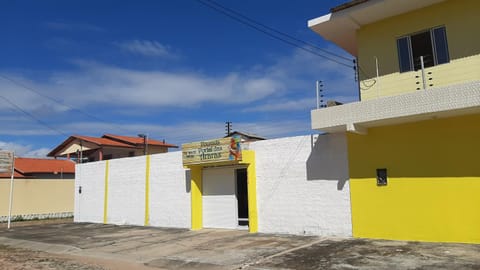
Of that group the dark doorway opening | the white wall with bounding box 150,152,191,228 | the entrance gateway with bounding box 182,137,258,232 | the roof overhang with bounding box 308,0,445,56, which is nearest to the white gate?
the entrance gateway with bounding box 182,137,258,232

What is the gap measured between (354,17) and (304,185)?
554cm

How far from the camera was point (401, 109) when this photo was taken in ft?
33.0

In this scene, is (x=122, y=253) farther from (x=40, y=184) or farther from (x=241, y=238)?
(x=40, y=184)

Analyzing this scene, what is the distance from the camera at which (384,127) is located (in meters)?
11.3

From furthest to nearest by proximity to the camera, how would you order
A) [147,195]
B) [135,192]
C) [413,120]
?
[135,192]
[147,195]
[413,120]

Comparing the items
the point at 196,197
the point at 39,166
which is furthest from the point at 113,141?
the point at 196,197

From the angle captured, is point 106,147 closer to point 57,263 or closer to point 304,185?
point 57,263

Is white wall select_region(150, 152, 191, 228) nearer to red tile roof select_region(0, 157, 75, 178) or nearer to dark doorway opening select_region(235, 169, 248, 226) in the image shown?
dark doorway opening select_region(235, 169, 248, 226)

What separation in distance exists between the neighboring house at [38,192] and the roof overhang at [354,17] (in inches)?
949

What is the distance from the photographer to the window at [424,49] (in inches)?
423

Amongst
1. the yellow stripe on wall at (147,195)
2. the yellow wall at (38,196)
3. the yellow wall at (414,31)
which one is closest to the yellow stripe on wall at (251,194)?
the yellow wall at (414,31)

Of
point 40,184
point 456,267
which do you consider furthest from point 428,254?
point 40,184

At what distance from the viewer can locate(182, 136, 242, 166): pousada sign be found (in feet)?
45.8

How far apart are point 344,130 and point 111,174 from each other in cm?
1309
